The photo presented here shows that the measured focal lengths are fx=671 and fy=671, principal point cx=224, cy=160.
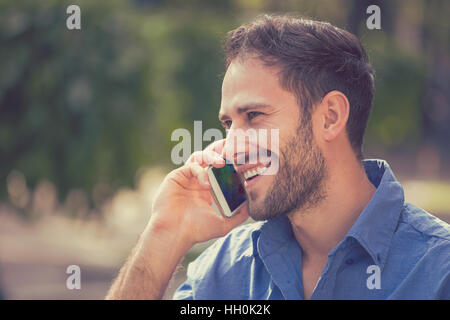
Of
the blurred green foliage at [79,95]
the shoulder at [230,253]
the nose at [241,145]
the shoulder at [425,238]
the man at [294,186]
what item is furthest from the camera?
the blurred green foliage at [79,95]

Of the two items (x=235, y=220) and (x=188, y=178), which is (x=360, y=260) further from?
(x=188, y=178)

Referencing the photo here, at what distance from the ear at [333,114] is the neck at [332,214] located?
5.2 inches

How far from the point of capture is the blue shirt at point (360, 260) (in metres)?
2.39

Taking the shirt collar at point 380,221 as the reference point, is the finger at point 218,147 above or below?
above

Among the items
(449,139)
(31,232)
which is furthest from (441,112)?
(31,232)

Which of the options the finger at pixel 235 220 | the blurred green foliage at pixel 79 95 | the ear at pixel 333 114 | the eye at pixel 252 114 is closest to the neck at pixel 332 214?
the ear at pixel 333 114

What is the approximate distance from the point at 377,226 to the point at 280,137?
55 centimetres

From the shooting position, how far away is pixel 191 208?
3.11m

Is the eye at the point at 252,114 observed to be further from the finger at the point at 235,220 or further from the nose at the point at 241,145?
the finger at the point at 235,220

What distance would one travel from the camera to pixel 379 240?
2516mm

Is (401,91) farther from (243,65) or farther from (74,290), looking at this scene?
(243,65)

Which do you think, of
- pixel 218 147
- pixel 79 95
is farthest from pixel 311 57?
pixel 79 95

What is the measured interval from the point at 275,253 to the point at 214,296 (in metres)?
0.34

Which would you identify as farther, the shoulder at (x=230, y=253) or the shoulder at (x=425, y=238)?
the shoulder at (x=230, y=253)
